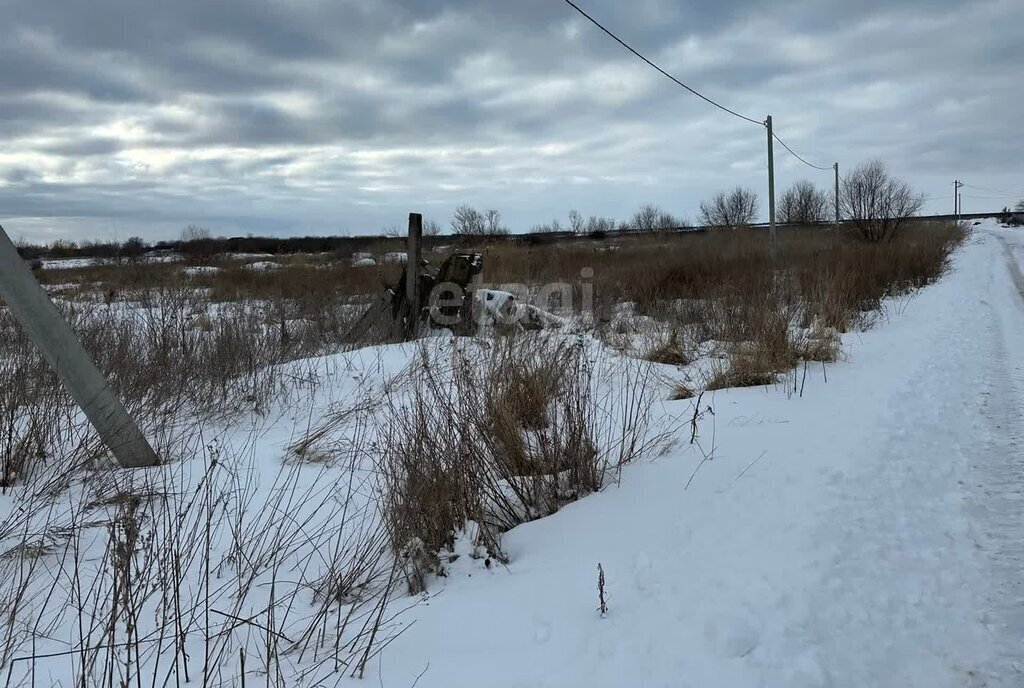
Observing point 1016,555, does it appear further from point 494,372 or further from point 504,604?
point 494,372

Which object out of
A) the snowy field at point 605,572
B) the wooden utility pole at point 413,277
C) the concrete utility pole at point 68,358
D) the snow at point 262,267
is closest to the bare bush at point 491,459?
the snowy field at point 605,572

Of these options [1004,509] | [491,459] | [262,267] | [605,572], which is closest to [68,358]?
[491,459]

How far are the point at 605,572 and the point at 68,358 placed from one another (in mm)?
3015

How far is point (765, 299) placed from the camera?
8305 mm

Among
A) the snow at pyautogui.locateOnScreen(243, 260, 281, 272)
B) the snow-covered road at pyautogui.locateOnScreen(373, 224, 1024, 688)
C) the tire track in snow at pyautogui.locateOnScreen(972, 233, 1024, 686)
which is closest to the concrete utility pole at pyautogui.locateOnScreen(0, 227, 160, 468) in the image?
the snow-covered road at pyautogui.locateOnScreen(373, 224, 1024, 688)

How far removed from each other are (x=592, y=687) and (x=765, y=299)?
7.39 m

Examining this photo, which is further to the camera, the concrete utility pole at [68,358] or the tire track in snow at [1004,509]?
the concrete utility pole at [68,358]

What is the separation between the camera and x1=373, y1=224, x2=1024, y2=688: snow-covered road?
1.89 meters

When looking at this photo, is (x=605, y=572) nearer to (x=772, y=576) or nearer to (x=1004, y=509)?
(x=772, y=576)

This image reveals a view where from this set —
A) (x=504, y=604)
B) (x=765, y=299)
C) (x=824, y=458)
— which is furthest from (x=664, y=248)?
(x=504, y=604)

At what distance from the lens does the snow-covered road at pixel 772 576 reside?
74.4 inches

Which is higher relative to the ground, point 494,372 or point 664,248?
point 664,248

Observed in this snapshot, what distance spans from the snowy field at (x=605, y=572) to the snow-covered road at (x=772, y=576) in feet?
0.03

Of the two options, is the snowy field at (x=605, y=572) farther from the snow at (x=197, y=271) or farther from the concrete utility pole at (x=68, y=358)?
the snow at (x=197, y=271)
